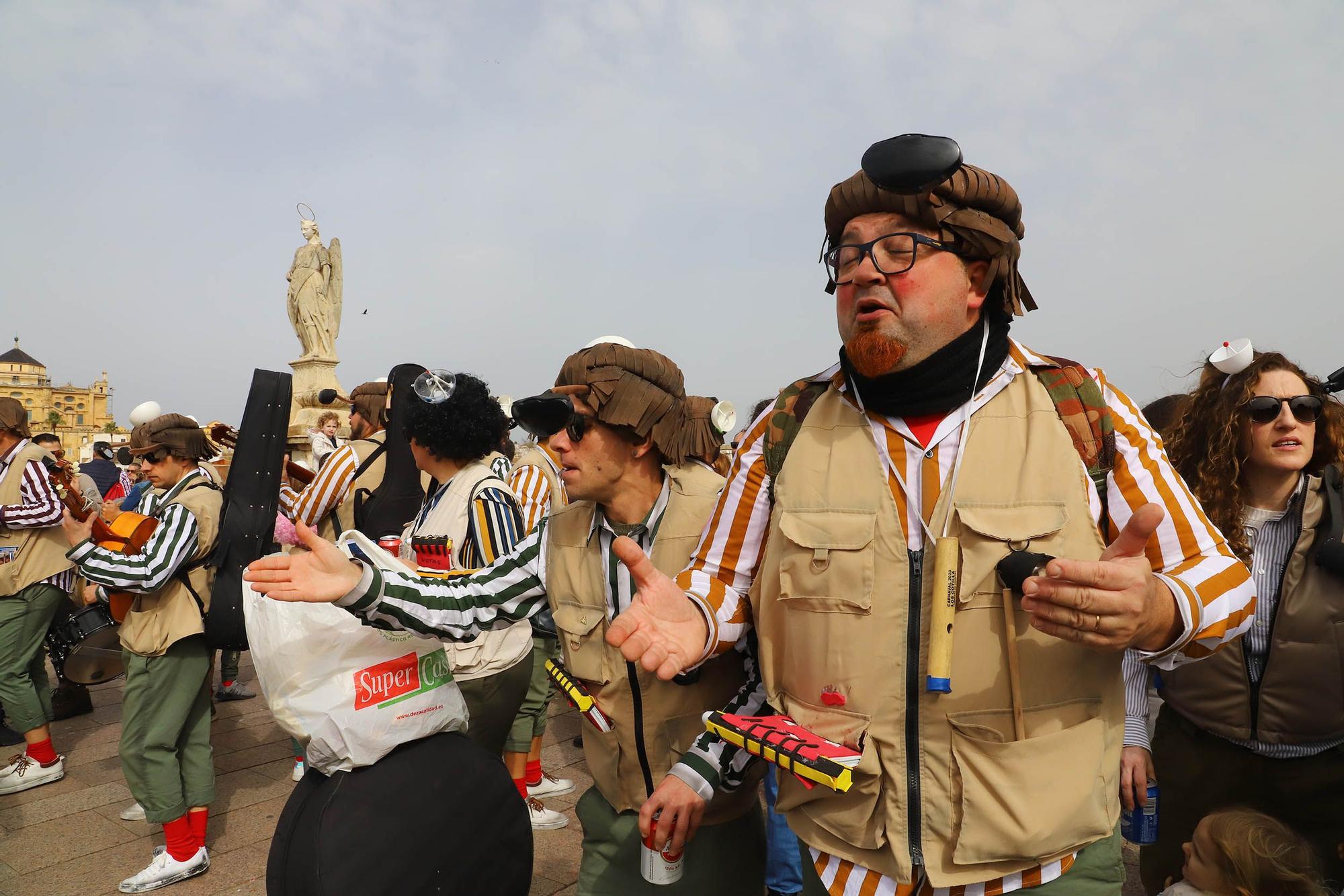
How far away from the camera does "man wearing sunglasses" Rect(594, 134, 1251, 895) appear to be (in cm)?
161

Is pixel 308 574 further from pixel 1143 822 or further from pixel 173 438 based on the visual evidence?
pixel 173 438

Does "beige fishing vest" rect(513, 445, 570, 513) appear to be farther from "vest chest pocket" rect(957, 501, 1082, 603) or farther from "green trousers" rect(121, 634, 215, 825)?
"vest chest pocket" rect(957, 501, 1082, 603)

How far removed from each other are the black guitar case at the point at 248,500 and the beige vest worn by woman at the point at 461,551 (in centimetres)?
67

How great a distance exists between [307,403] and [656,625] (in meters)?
16.2

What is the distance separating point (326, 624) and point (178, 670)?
2.51m

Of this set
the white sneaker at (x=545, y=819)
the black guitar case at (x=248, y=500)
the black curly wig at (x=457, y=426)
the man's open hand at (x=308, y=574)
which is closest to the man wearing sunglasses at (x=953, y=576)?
the man's open hand at (x=308, y=574)

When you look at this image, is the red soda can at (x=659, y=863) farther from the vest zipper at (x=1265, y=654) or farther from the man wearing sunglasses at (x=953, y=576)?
the vest zipper at (x=1265, y=654)

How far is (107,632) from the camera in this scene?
4.88 m

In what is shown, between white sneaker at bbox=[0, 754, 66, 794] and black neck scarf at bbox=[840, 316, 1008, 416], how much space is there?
599 centimetres

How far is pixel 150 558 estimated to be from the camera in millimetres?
4062

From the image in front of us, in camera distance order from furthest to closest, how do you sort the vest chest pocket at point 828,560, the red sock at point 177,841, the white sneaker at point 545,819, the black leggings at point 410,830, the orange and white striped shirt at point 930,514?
the white sneaker at point 545,819, the red sock at point 177,841, the black leggings at point 410,830, the vest chest pocket at point 828,560, the orange and white striped shirt at point 930,514

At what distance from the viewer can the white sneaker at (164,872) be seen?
13.3ft

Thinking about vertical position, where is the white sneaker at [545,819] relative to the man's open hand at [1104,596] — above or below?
below

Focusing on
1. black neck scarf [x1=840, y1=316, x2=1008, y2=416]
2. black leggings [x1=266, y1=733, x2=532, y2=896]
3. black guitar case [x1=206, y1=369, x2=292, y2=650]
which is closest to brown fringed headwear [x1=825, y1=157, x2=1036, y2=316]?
black neck scarf [x1=840, y1=316, x2=1008, y2=416]
